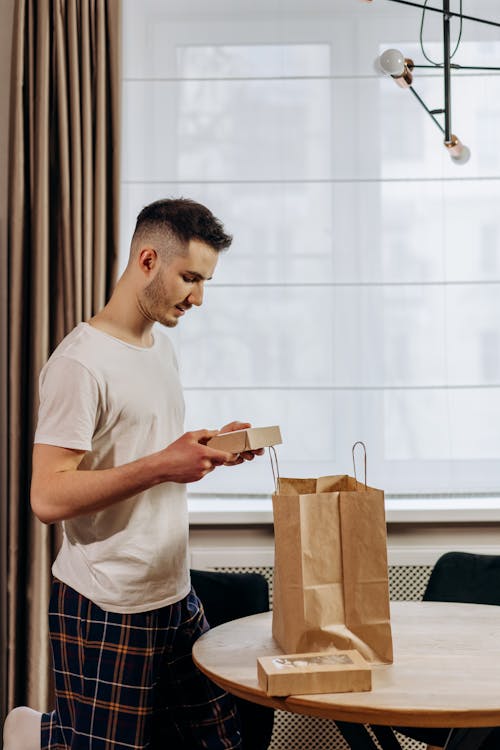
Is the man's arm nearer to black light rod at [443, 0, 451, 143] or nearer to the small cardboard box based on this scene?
the small cardboard box

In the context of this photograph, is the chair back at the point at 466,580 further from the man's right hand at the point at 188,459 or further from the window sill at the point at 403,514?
the man's right hand at the point at 188,459

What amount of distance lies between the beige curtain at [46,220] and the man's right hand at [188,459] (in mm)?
1037

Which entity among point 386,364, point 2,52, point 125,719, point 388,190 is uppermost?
point 2,52

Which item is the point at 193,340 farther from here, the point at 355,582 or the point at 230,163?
the point at 355,582

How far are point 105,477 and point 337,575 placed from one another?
46 cm

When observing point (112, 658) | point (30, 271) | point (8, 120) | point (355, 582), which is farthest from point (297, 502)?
point (8, 120)

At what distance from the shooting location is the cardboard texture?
1369 mm

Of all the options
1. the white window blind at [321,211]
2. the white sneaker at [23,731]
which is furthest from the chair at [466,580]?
the white sneaker at [23,731]

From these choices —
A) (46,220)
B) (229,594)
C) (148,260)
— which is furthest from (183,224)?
(229,594)

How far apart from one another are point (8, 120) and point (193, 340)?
931 millimetres

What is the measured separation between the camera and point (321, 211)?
2594mm

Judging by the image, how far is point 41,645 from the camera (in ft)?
7.76

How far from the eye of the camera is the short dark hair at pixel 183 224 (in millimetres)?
1658

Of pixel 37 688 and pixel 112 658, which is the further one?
pixel 37 688
